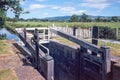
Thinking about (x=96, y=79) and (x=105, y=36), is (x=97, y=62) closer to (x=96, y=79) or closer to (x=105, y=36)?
(x=96, y=79)

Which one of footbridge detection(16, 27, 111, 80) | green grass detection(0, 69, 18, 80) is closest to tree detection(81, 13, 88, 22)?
footbridge detection(16, 27, 111, 80)

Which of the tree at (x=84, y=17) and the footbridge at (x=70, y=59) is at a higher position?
the tree at (x=84, y=17)

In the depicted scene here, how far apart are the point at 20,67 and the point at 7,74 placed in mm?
1264

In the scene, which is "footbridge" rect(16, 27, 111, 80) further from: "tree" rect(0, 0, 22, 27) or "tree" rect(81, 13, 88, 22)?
"tree" rect(81, 13, 88, 22)

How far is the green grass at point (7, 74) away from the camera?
743cm

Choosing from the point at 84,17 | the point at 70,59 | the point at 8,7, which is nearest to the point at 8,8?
the point at 8,7

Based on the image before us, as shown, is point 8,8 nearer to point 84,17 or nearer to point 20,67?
point 20,67

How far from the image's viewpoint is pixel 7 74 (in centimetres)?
783

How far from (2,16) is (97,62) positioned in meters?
7.32

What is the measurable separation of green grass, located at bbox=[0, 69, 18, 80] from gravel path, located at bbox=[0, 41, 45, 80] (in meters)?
0.21

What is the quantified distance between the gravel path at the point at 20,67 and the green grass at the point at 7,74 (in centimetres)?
21

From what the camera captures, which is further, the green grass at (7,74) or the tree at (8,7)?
the tree at (8,7)

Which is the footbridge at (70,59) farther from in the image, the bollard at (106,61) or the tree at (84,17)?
the tree at (84,17)

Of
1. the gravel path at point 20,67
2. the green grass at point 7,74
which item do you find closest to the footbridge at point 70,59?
the gravel path at point 20,67
